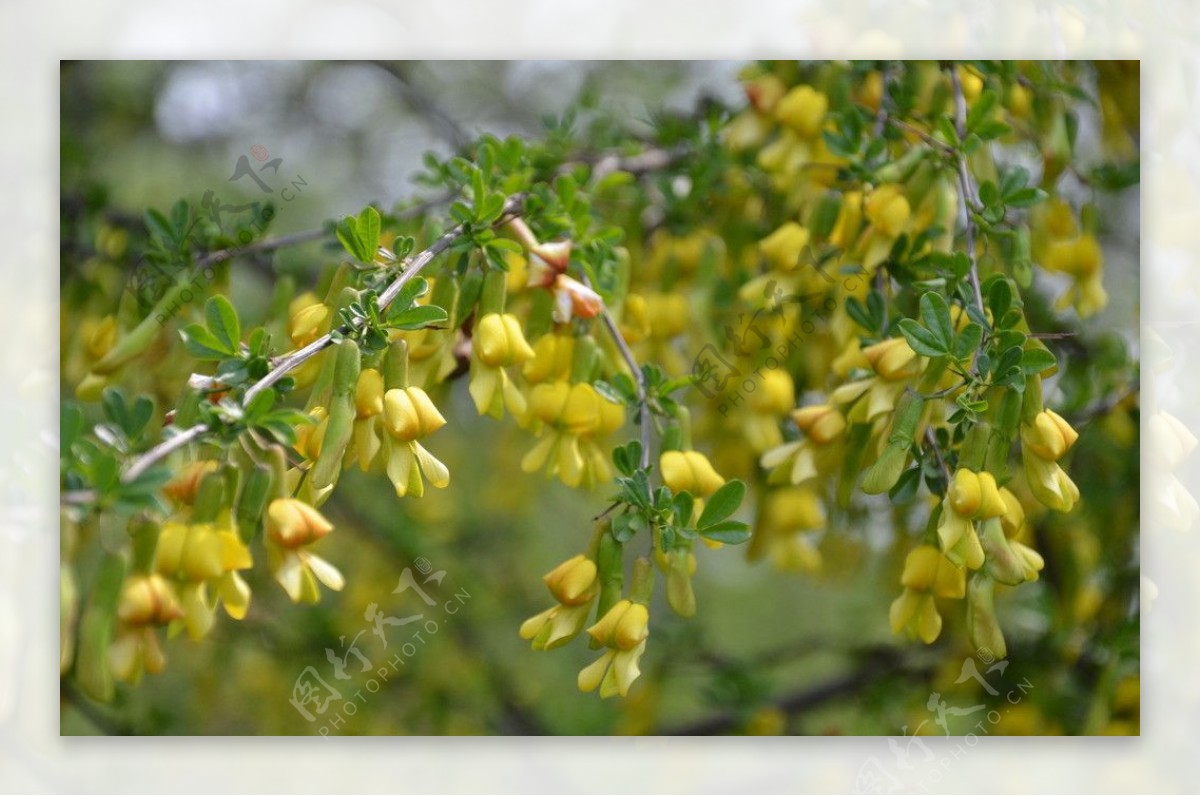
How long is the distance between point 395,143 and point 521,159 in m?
0.46

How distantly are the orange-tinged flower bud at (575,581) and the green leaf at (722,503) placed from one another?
75 millimetres

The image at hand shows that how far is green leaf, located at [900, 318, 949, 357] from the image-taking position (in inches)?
29.2

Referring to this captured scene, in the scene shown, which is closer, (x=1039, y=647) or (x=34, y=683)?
(x=34, y=683)

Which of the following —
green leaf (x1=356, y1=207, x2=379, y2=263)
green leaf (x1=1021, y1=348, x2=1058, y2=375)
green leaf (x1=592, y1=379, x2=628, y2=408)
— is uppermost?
green leaf (x1=356, y1=207, x2=379, y2=263)

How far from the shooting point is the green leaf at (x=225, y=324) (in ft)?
2.16

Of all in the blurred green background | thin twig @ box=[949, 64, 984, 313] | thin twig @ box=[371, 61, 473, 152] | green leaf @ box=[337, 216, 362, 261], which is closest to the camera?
green leaf @ box=[337, 216, 362, 261]

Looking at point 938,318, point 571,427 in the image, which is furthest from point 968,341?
point 571,427

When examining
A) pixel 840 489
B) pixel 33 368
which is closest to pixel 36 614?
pixel 33 368

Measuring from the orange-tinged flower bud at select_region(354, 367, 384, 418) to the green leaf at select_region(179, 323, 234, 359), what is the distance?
75mm

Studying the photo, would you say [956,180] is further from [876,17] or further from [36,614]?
[36,614]

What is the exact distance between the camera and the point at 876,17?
1081mm

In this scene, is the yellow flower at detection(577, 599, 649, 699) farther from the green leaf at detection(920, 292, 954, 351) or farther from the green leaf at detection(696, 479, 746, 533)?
the green leaf at detection(920, 292, 954, 351)

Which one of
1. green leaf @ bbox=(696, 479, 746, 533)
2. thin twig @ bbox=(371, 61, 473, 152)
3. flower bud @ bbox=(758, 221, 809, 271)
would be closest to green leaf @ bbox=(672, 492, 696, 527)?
green leaf @ bbox=(696, 479, 746, 533)

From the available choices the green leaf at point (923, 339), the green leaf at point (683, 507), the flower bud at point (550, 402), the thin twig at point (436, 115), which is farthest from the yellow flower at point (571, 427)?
the thin twig at point (436, 115)
